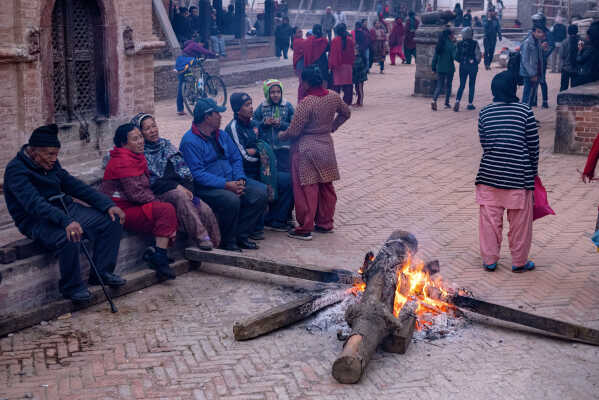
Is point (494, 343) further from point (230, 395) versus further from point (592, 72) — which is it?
point (592, 72)

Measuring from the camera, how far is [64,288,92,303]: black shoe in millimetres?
6074

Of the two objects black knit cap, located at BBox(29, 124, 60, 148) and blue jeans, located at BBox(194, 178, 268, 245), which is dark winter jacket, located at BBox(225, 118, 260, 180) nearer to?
blue jeans, located at BBox(194, 178, 268, 245)

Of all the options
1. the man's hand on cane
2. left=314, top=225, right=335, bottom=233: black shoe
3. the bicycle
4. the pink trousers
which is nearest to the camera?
the man's hand on cane

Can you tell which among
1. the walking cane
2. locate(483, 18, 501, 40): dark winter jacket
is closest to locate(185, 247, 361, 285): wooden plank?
the walking cane

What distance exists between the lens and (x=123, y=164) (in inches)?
266

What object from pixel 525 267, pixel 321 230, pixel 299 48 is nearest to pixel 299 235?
pixel 321 230

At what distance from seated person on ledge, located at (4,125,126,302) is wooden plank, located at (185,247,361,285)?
0.87 meters

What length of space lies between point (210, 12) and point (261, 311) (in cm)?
1931

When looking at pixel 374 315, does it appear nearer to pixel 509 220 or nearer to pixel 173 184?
pixel 509 220

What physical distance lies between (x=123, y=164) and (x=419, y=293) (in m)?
2.77

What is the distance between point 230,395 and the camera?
4871 mm

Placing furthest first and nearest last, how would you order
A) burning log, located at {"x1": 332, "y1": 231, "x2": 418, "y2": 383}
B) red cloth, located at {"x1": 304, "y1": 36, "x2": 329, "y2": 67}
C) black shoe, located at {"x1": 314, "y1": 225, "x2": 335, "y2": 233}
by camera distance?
red cloth, located at {"x1": 304, "y1": 36, "x2": 329, "y2": 67}
black shoe, located at {"x1": 314, "y1": 225, "x2": 335, "y2": 233}
burning log, located at {"x1": 332, "y1": 231, "x2": 418, "y2": 383}

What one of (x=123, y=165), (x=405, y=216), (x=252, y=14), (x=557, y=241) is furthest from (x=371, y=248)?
(x=252, y=14)

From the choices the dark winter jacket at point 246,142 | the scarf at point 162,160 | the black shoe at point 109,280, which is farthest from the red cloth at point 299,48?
the black shoe at point 109,280
